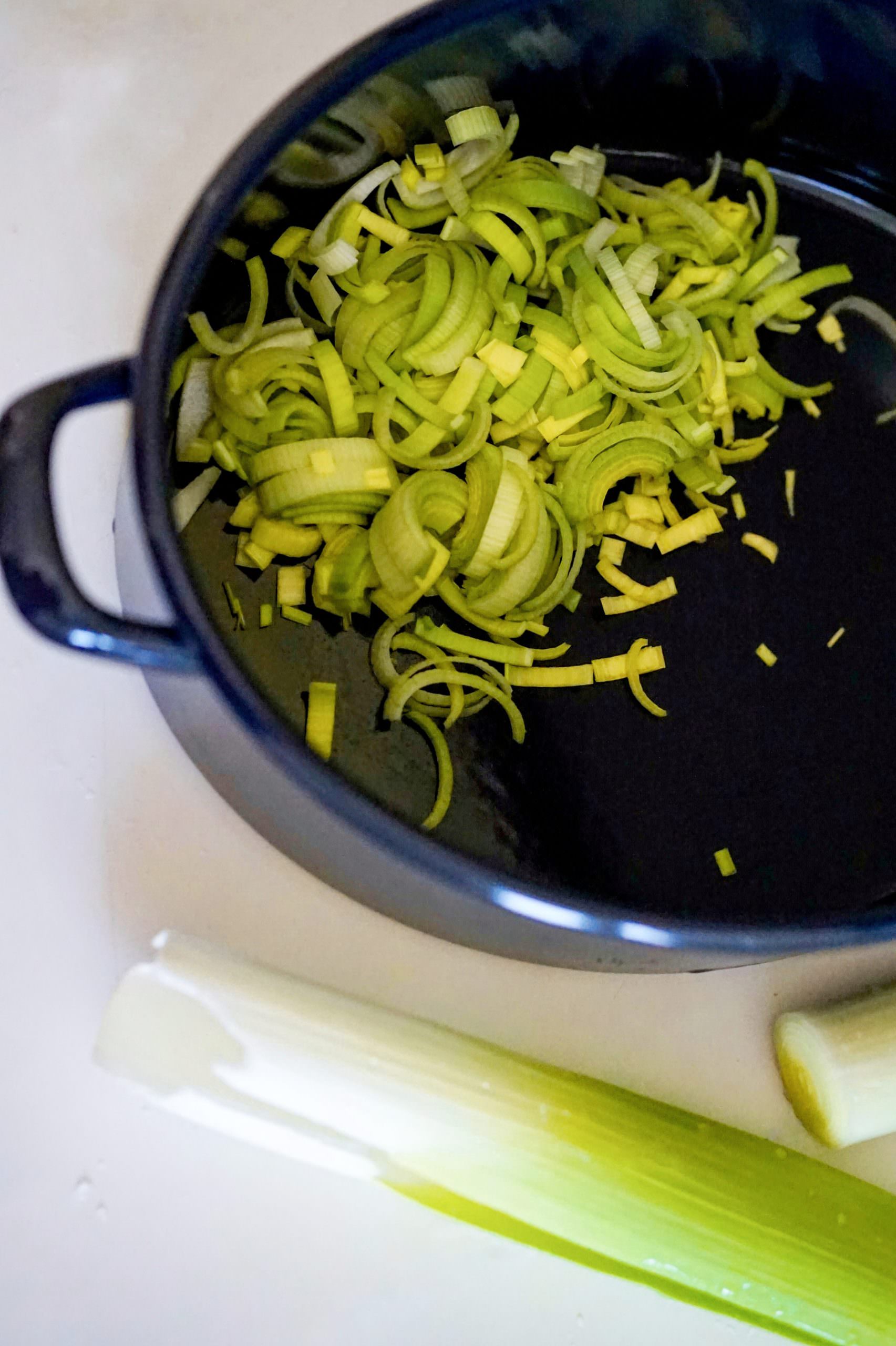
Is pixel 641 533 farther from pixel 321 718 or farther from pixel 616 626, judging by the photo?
A: pixel 321 718

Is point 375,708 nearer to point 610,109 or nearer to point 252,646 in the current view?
point 252,646

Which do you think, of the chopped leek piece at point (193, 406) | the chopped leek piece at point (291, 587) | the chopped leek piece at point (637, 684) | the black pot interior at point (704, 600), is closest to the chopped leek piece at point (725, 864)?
the black pot interior at point (704, 600)

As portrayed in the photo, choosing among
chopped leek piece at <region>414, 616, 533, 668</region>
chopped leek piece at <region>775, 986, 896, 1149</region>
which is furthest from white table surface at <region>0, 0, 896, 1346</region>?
chopped leek piece at <region>414, 616, 533, 668</region>

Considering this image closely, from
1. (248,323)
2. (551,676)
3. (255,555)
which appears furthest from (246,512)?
(551,676)

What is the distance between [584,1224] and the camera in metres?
0.69

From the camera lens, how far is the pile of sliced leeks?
75cm

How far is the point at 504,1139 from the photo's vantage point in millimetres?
691

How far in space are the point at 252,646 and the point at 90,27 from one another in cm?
52

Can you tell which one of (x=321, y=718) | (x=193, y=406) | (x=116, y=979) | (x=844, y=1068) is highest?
(x=193, y=406)

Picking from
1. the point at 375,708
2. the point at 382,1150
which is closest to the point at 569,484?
the point at 375,708

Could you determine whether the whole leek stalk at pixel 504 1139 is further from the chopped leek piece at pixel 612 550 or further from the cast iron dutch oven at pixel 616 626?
the chopped leek piece at pixel 612 550

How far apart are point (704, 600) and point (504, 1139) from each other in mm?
410

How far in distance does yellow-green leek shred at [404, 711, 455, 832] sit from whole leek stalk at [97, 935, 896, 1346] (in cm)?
13

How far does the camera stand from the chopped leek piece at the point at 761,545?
2.80 feet
